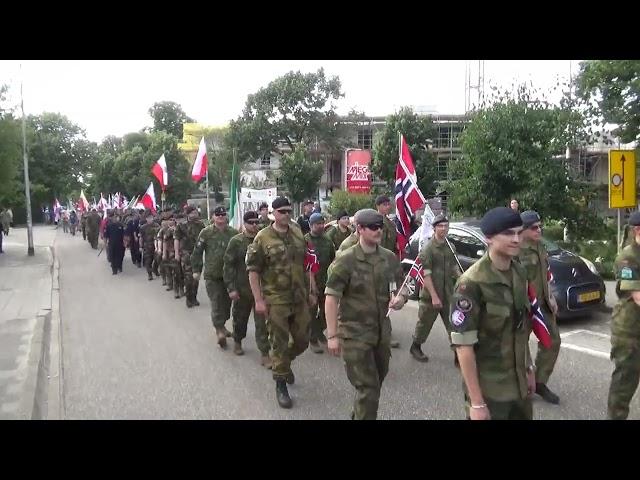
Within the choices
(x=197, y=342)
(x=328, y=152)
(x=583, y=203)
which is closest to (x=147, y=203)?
(x=197, y=342)

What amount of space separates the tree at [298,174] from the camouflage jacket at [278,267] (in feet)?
108

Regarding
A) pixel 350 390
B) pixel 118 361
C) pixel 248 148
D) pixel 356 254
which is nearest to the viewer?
pixel 356 254

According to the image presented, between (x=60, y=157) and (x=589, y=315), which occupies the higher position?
(x=60, y=157)

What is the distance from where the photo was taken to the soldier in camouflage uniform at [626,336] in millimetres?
4379

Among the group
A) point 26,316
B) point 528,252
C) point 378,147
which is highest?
point 378,147

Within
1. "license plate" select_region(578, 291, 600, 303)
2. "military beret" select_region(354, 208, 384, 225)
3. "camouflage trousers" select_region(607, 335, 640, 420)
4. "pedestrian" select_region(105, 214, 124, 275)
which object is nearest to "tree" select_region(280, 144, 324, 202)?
"pedestrian" select_region(105, 214, 124, 275)

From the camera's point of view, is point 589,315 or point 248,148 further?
point 248,148

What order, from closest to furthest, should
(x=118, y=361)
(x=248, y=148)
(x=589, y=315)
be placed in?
1. (x=118, y=361)
2. (x=589, y=315)
3. (x=248, y=148)

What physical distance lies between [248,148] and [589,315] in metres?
39.6

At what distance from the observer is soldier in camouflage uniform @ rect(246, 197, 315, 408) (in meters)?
5.61

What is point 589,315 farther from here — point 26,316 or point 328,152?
point 328,152

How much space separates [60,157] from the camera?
53.4 m

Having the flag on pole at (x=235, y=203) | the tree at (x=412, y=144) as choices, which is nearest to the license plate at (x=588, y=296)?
the flag on pole at (x=235, y=203)

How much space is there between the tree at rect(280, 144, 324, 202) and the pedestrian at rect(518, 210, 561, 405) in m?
33.5
